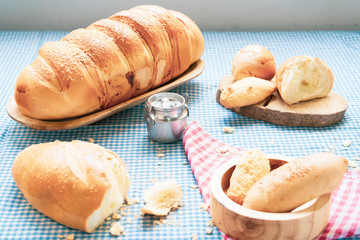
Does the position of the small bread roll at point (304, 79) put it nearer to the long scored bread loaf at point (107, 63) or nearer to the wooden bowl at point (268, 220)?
the long scored bread loaf at point (107, 63)

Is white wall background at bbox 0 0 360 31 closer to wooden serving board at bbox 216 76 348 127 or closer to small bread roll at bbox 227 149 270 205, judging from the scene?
wooden serving board at bbox 216 76 348 127

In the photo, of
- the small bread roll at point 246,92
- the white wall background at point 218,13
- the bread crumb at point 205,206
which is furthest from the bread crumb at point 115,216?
the white wall background at point 218,13

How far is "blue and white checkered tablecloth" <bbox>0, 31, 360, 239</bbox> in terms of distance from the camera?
1112 millimetres

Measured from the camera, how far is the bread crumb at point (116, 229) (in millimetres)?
1078

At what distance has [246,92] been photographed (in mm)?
1608

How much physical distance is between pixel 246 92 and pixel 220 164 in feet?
1.31

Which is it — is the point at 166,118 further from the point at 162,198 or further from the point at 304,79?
the point at 304,79

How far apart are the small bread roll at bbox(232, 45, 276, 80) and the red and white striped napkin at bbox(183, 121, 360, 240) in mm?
373

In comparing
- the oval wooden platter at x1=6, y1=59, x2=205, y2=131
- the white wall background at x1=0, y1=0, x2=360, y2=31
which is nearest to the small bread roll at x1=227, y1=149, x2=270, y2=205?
the oval wooden platter at x1=6, y1=59, x2=205, y2=131

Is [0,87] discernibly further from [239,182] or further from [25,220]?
[239,182]

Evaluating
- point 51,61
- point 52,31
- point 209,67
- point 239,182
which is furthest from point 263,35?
point 239,182

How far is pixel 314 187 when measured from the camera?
3.06 feet

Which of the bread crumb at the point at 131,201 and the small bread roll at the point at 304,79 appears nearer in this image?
the bread crumb at the point at 131,201

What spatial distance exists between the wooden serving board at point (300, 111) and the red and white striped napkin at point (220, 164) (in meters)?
0.27
